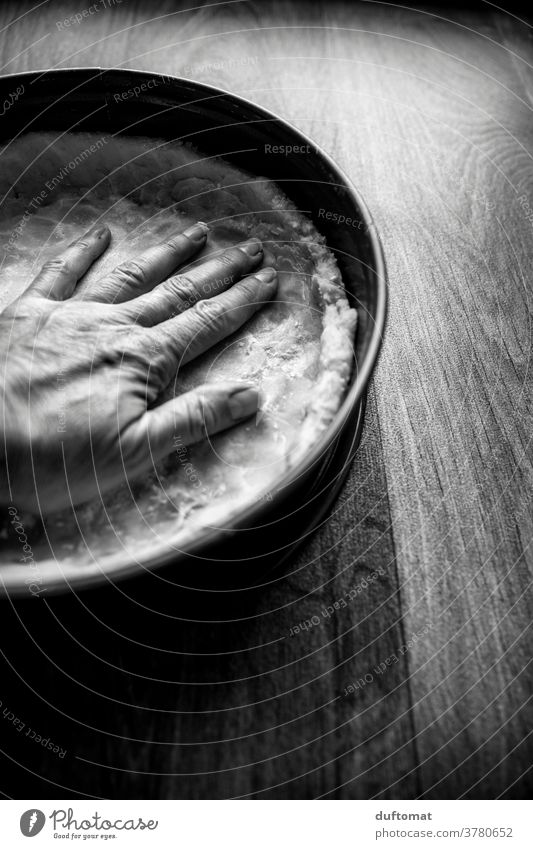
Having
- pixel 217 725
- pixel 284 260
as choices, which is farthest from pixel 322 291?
pixel 217 725
